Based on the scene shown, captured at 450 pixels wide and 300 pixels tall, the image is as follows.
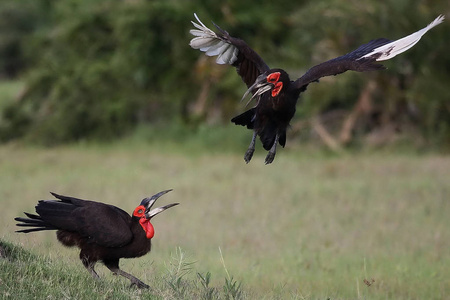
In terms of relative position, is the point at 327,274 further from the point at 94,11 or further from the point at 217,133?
the point at 94,11

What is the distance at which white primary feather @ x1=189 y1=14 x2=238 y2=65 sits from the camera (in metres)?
7.04

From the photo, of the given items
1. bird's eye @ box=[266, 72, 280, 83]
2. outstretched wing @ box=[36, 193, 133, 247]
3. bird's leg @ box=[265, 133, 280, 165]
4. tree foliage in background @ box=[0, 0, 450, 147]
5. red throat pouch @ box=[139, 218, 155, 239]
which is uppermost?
tree foliage in background @ box=[0, 0, 450, 147]

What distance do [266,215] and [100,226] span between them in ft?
17.3

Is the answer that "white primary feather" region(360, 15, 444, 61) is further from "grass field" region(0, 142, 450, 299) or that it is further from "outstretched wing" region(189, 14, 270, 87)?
"grass field" region(0, 142, 450, 299)

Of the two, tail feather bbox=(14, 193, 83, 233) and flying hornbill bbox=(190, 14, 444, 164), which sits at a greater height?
flying hornbill bbox=(190, 14, 444, 164)

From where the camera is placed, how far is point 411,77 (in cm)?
1526

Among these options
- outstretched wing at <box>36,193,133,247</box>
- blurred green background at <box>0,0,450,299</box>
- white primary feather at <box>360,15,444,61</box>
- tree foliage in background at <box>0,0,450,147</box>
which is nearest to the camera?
outstretched wing at <box>36,193,133,247</box>

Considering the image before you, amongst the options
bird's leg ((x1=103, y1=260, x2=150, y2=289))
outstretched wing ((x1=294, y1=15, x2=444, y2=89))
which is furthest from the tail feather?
outstretched wing ((x1=294, y1=15, x2=444, y2=89))

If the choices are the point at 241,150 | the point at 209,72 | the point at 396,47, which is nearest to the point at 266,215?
the point at 396,47

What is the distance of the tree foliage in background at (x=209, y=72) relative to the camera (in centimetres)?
1483

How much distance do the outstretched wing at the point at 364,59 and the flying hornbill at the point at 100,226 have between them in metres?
1.75

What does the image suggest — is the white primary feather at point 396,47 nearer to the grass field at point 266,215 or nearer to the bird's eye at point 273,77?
the bird's eye at point 273,77

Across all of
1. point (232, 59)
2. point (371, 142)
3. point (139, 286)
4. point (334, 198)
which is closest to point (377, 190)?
point (334, 198)

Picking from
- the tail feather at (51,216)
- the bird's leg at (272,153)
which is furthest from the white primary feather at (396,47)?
the tail feather at (51,216)
